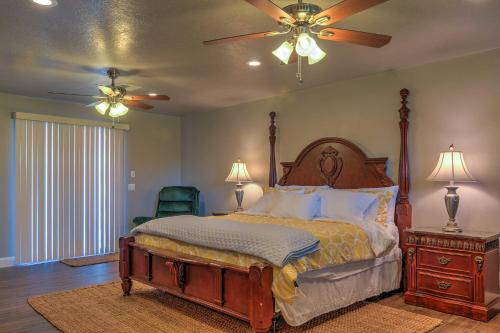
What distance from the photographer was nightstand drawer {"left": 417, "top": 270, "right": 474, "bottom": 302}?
3354 mm

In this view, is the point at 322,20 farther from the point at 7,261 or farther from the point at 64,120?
the point at 7,261

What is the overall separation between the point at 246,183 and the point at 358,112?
2.11 metres

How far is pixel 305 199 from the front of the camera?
4.26m

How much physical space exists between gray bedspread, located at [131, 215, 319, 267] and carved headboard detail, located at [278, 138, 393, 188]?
5.62ft

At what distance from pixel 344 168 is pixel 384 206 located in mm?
745

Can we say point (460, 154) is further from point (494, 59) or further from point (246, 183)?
point (246, 183)

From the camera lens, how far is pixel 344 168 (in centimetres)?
468

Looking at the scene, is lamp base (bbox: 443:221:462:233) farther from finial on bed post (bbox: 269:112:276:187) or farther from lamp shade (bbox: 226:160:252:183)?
lamp shade (bbox: 226:160:252:183)

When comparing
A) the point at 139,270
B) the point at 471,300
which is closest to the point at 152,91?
the point at 139,270

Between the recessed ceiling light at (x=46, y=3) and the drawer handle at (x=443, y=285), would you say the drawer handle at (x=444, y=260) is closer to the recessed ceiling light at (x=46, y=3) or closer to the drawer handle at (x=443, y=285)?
the drawer handle at (x=443, y=285)

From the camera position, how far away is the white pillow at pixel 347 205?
3998 millimetres

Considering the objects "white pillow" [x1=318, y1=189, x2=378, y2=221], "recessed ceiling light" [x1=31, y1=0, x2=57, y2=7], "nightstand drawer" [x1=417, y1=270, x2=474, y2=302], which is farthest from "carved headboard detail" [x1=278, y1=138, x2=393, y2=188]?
"recessed ceiling light" [x1=31, y1=0, x2=57, y2=7]

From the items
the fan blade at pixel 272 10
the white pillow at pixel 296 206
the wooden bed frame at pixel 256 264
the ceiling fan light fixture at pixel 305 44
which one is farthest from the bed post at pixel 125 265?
the fan blade at pixel 272 10

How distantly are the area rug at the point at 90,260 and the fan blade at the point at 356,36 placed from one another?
4448mm
